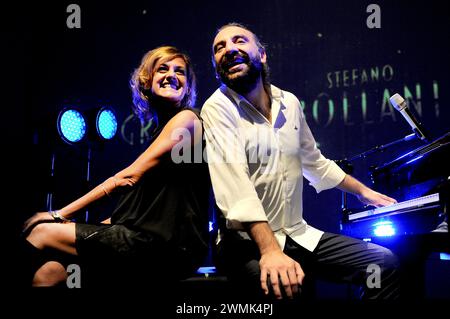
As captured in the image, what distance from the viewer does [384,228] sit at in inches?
86.0

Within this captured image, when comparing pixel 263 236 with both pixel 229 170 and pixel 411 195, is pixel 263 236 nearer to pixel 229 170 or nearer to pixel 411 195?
pixel 229 170

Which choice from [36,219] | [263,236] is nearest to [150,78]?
[36,219]

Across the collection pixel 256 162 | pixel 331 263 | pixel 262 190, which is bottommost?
pixel 331 263

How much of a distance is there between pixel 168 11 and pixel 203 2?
1.17ft

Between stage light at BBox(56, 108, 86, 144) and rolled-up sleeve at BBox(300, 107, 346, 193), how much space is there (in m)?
1.78

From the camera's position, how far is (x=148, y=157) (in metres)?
1.76

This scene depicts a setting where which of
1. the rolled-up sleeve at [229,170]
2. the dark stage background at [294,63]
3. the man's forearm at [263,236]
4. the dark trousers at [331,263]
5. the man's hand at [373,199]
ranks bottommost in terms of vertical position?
the dark trousers at [331,263]

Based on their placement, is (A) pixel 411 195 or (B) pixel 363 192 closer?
(B) pixel 363 192

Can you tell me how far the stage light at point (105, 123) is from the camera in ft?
10.4

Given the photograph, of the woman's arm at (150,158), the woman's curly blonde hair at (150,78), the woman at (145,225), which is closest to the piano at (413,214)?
the woman at (145,225)

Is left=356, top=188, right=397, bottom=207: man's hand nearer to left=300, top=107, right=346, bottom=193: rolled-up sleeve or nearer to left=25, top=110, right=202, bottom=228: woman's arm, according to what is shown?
left=300, top=107, right=346, bottom=193: rolled-up sleeve

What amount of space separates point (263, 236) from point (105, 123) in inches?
84.0

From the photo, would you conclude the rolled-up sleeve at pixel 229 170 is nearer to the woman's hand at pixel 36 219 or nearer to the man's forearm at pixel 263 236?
the man's forearm at pixel 263 236
